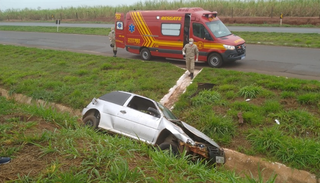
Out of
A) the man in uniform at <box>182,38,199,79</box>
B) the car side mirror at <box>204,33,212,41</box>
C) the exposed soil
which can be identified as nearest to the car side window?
the exposed soil

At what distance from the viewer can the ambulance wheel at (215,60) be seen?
46.8 ft

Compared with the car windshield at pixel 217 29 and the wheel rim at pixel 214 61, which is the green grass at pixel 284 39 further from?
the wheel rim at pixel 214 61

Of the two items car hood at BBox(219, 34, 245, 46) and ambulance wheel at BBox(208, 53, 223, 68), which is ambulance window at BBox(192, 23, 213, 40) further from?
ambulance wheel at BBox(208, 53, 223, 68)

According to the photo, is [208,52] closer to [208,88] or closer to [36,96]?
[208,88]

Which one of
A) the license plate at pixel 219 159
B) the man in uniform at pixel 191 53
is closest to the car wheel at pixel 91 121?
the license plate at pixel 219 159

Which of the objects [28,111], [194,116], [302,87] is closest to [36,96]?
[28,111]

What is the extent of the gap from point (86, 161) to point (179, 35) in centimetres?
1161

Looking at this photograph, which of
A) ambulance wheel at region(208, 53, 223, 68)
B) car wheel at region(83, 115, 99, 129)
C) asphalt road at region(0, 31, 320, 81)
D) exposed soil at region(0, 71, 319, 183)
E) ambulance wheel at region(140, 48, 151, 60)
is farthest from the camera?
ambulance wheel at region(140, 48, 151, 60)

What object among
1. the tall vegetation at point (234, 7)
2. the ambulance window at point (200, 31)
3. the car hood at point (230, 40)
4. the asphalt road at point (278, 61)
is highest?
the tall vegetation at point (234, 7)

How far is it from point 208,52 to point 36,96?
7.75 metres

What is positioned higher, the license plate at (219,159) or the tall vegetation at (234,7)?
the tall vegetation at (234,7)

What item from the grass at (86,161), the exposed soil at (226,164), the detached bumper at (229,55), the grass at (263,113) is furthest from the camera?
the detached bumper at (229,55)

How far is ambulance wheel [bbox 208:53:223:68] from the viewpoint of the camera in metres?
14.3

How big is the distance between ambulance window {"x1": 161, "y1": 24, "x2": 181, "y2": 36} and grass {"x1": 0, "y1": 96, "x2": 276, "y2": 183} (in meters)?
10.5
